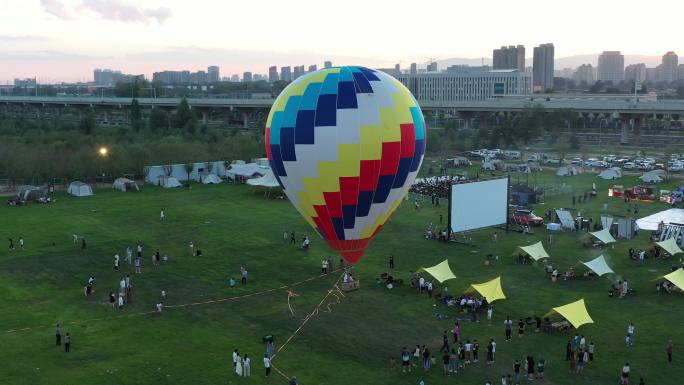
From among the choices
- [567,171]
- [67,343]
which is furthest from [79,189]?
[567,171]

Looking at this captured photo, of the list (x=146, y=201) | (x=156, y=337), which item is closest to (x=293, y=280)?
(x=156, y=337)

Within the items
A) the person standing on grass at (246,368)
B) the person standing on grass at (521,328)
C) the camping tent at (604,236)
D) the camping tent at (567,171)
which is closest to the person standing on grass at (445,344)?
the person standing on grass at (521,328)

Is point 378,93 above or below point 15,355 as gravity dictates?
above

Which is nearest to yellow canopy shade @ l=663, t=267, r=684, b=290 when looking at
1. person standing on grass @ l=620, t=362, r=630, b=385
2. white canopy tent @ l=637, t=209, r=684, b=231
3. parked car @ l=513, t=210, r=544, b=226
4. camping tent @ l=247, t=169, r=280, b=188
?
person standing on grass @ l=620, t=362, r=630, b=385

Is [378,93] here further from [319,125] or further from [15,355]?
[15,355]

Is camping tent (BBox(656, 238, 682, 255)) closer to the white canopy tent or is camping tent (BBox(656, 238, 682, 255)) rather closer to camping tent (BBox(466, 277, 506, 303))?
the white canopy tent

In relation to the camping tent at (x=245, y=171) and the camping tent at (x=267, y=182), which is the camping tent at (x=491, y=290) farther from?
the camping tent at (x=245, y=171)

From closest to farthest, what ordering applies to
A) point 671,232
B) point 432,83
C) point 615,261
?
point 615,261, point 671,232, point 432,83
